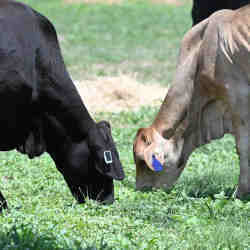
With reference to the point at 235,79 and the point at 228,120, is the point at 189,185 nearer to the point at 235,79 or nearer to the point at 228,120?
the point at 228,120

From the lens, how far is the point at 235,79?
8195 mm

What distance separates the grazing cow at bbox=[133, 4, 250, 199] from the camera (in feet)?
27.0

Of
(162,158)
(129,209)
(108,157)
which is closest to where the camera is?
(108,157)

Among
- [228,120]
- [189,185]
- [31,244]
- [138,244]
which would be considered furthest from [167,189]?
[31,244]

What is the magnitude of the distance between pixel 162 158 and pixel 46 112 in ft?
6.81

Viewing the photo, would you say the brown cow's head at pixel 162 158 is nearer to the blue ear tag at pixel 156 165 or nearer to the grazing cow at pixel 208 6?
the blue ear tag at pixel 156 165

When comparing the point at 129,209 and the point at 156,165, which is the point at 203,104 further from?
the point at 129,209

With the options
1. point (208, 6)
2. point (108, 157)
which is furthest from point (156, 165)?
point (208, 6)

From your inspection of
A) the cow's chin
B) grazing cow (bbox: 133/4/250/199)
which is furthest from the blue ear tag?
the cow's chin

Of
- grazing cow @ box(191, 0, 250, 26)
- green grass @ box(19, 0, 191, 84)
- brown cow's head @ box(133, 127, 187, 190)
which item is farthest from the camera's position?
green grass @ box(19, 0, 191, 84)

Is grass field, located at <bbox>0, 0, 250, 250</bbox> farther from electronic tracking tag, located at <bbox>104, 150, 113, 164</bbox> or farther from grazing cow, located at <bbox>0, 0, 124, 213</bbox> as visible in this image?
electronic tracking tag, located at <bbox>104, 150, 113, 164</bbox>

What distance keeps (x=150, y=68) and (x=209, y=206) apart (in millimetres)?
10458

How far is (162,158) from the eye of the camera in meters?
8.81

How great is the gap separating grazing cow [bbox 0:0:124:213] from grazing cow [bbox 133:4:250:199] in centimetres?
133
